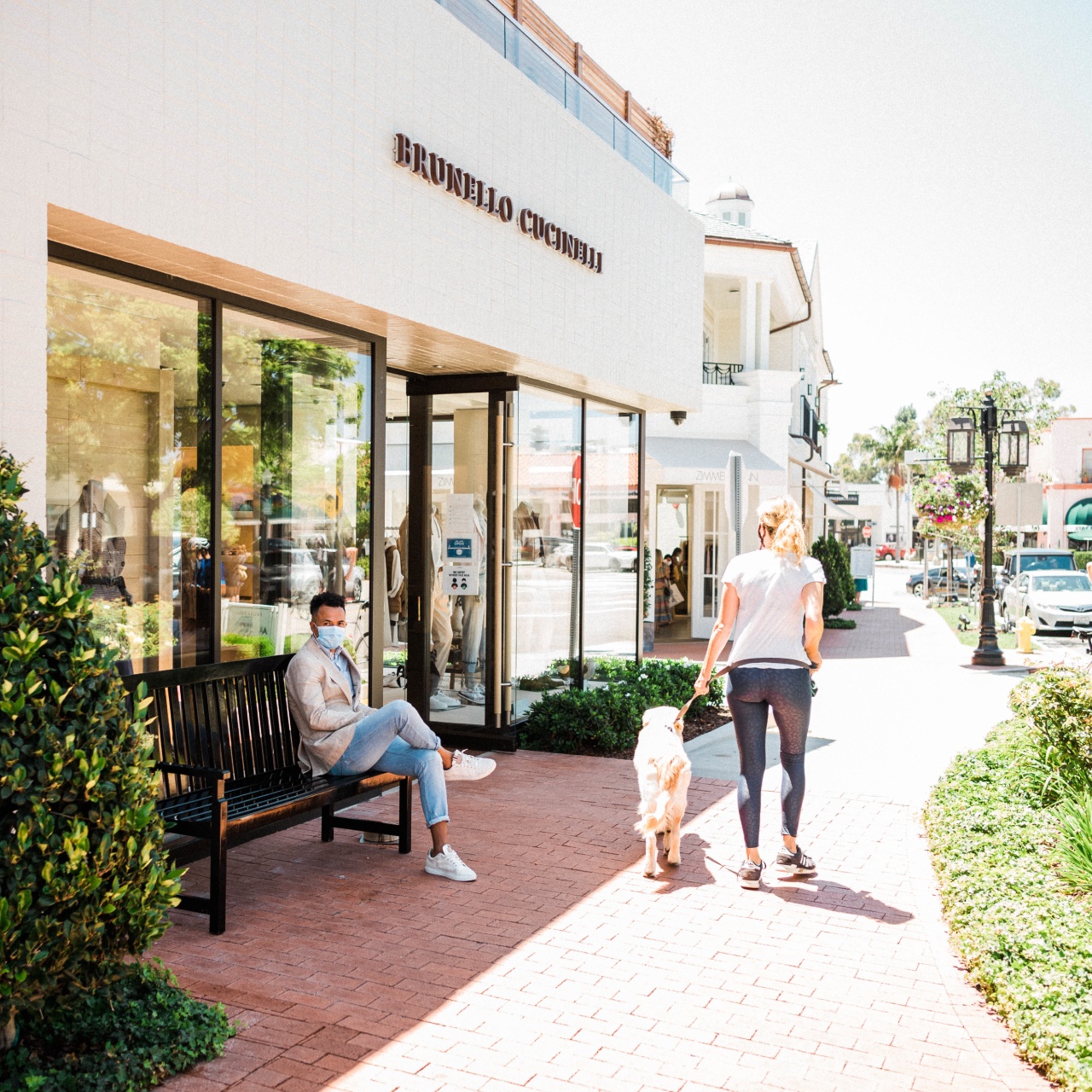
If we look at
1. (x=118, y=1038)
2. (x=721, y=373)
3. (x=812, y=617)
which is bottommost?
(x=118, y=1038)

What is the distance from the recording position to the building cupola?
34.7 m

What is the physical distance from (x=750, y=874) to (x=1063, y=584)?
22108 millimetres

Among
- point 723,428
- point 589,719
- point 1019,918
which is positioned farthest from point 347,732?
point 723,428

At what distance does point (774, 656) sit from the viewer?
5742 millimetres

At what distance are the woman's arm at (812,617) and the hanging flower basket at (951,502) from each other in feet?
72.9

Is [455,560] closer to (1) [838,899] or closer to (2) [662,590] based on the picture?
(1) [838,899]

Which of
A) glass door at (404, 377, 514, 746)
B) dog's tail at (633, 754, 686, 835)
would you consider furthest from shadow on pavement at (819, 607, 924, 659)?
dog's tail at (633, 754, 686, 835)

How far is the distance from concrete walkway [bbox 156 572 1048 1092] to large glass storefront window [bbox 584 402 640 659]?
12.7ft

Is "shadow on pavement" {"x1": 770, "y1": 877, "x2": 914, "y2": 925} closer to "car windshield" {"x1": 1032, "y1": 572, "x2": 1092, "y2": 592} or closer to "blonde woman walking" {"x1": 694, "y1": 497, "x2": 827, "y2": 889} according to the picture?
"blonde woman walking" {"x1": 694, "y1": 497, "x2": 827, "y2": 889}

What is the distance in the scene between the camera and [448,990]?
4.46m

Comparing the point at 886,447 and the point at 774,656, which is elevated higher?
the point at 886,447

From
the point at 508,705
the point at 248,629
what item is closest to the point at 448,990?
the point at 248,629

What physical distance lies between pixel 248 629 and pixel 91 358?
6.10 ft

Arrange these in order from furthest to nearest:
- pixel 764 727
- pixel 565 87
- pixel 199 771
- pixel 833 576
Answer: pixel 833 576
pixel 565 87
pixel 764 727
pixel 199 771
